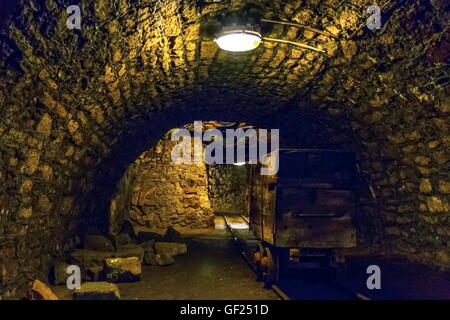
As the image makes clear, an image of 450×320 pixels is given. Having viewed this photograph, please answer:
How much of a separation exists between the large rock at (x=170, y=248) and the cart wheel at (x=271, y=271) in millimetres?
2312

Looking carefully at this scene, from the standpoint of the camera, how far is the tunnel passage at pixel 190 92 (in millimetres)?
3297

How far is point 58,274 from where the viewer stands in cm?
502

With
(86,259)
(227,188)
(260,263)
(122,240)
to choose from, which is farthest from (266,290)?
(227,188)

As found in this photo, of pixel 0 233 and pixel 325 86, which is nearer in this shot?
pixel 0 233

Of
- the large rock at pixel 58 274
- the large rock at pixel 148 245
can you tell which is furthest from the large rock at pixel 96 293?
the large rock at pixel 148 245

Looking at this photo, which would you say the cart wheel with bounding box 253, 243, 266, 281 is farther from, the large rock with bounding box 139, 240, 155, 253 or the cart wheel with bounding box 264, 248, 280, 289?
the large rock with bounding box 139, 240, 155, 253

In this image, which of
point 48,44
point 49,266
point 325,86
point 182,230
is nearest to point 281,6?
point 325,86

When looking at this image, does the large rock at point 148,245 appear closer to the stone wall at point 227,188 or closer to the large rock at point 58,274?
the large rock at point 58,274

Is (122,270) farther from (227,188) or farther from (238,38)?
(227,188)

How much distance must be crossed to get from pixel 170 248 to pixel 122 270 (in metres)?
1.87
